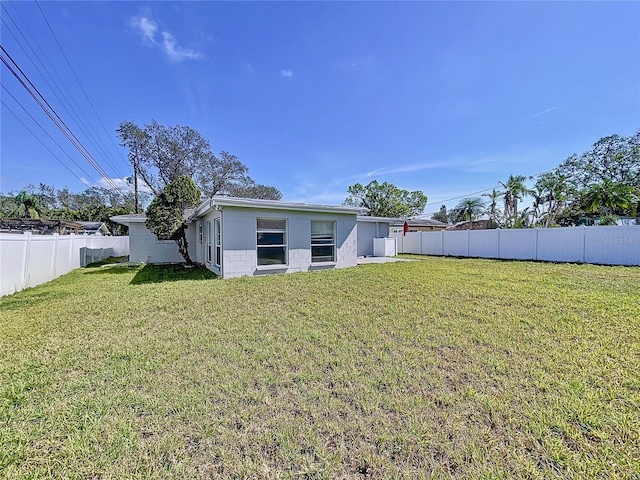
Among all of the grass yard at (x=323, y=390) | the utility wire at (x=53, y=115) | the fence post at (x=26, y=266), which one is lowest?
the grass yard at (x=323, y=390)

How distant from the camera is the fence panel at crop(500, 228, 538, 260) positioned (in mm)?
13312

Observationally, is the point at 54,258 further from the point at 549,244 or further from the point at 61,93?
the point at 549,244

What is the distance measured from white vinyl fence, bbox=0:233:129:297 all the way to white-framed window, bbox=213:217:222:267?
4971 millimetres

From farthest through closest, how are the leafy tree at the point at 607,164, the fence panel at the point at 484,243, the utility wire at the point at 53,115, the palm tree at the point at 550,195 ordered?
the leafy tree at the point at 607,164 < the palm tree at the point at 550,195 < the fence panel at the point at 484,243 < the utility wire at the point at 53,115

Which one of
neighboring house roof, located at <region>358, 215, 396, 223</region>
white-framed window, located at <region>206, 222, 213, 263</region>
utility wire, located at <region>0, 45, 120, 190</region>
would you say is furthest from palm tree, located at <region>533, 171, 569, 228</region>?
utility wire, located at <region>0, 45, 120, 190</region>

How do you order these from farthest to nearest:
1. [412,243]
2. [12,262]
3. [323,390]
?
1. [412,243]
2. [12,262]
3. [323,390]

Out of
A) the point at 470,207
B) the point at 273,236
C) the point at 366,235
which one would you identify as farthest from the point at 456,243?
the point at 470,207

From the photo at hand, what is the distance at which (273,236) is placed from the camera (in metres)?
9.66

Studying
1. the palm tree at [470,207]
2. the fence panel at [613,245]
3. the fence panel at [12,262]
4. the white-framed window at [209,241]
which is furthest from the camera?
the palm tree at [470,207]

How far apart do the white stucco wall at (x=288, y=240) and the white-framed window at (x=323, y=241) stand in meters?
0.19

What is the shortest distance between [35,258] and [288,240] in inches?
308

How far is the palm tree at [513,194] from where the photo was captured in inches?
1002

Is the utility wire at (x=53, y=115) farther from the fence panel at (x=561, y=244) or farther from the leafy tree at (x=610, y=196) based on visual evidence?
the leafy tree at (x=610, y=196)

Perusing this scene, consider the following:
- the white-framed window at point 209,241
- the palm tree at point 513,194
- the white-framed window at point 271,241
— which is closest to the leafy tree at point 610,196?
the palm tree at point 513,194
